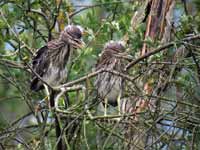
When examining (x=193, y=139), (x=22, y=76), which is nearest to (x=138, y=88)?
(x=193, y=139)

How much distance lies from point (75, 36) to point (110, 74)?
40cm

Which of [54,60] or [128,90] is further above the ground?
[54,60]

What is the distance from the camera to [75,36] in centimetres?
448

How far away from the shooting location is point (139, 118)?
135 inches

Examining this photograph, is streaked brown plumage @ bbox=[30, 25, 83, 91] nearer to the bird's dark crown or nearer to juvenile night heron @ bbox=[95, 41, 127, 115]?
the bird's dark crown

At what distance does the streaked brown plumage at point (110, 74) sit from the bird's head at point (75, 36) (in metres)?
0.19

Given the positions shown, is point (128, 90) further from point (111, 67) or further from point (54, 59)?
point (54, 59)

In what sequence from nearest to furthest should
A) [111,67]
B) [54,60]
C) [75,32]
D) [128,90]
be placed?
[128,90] < [111,67] < [75,32] < [54,60]

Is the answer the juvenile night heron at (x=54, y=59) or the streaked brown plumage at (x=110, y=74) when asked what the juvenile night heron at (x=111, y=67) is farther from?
the juvenile night heron at (x=54, y=59)

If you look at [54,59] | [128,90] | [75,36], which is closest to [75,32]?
[75,36]

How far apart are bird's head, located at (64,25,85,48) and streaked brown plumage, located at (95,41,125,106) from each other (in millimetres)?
192

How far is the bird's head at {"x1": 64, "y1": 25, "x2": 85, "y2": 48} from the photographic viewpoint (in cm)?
444

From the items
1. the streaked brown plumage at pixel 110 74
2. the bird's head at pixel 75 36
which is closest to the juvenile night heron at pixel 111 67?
the streaked brown plumage at pixel 110 74

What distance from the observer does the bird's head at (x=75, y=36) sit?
14.6 feet
